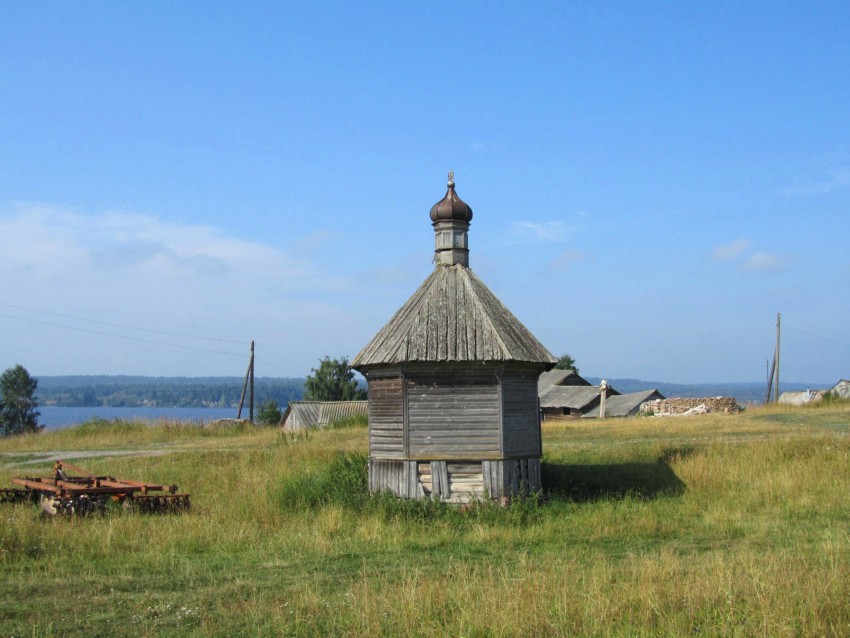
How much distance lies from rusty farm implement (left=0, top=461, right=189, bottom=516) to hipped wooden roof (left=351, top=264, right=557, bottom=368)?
4.73m

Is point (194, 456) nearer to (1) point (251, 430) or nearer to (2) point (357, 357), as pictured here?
(2) point (357, 357)

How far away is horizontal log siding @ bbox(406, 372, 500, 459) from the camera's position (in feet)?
54.3

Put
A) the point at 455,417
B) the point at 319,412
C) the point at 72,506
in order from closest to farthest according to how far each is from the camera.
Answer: the point at 72,506 < the point at 455,417 < the point at 319,412

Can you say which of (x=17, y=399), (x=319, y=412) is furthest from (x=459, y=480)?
(x=17, y=399)

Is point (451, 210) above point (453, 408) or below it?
above

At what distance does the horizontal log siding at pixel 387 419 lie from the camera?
666 inches

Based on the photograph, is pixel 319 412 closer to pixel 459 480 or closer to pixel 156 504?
pixel 156 504

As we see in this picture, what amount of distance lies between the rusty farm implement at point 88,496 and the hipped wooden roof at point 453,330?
4.73 m

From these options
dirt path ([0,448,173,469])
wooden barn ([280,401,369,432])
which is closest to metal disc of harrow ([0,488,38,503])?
dirt path ([0,448,173,469])

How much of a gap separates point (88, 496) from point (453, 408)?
7321 mm

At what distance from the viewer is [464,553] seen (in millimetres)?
12555

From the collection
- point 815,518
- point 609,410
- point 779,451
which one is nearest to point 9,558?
point 815,518

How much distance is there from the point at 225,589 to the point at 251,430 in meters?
29.0

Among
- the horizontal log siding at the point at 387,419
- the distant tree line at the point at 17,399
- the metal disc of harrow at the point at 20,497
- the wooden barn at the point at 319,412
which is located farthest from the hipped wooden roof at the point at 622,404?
the distant tree line at the point at 17,399
